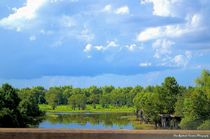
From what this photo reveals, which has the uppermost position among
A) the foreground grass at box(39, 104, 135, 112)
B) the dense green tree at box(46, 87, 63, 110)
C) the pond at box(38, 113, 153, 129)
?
the dense green tree at box(46, 87, 63, 110)

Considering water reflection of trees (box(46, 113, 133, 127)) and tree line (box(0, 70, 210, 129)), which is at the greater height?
tree line (box(0, 70, 210, 129))

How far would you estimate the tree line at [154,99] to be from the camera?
4647cm

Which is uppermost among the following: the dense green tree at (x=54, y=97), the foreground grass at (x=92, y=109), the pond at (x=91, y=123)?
the dense green tree at (x=54, y=97)

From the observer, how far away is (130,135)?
13.1m

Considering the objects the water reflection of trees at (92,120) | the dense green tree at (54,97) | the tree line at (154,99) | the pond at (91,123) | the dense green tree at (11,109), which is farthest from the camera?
the dense green tree at (54,97)

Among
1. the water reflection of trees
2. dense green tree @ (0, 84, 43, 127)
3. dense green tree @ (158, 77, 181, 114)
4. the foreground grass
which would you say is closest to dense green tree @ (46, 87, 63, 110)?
the foreground grass

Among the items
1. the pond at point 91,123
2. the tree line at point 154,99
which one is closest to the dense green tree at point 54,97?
the tree line at point 154,99

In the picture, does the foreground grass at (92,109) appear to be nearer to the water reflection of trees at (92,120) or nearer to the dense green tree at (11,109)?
the water reflection of trees at (92,120)

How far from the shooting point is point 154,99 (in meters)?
63.1

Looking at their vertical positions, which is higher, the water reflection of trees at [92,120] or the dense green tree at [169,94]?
the dense green tree at [169,94]

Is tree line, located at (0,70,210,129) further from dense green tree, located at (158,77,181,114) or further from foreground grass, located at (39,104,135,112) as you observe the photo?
foreground grass, located at (39,104,135,112)

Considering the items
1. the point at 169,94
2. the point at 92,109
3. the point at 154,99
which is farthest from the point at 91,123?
the point at 92,109

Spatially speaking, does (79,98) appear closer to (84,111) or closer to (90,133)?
(84,111)

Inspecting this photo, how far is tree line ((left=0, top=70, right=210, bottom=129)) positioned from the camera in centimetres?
4647
